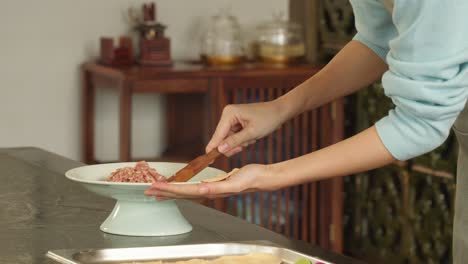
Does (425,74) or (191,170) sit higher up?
(425,74)

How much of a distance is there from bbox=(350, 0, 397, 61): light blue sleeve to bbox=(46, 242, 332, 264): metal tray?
515 mm

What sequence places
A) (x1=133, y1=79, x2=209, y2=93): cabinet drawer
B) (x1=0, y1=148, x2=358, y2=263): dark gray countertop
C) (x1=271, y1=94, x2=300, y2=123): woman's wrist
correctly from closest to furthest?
(x1=0, y1=148, x2=358, y2=263): dark gray countertop < (x1=271, y1=94, x2=300, y2=123): woman's wrist < (x1=133, y1=79, x2=209, y2=93): cabinet drawer

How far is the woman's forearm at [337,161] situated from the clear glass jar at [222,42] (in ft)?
8.45

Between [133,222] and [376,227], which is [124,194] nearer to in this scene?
[133,222]

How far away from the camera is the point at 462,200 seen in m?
2.01

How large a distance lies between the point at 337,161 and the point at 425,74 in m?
0.22

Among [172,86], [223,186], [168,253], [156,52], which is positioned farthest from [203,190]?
[156,52]

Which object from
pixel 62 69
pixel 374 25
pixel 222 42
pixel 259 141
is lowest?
pixel 259 141

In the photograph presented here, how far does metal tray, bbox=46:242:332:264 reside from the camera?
169 centimetres

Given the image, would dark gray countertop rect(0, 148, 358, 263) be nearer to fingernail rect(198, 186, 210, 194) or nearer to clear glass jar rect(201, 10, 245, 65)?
fingernail rect(198, 186, 210, 194)

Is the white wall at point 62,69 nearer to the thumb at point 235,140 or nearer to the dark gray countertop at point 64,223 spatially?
the dark gray countertop at point 64,223

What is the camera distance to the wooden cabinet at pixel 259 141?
3977mm

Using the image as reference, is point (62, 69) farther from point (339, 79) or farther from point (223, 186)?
point (223, 186)

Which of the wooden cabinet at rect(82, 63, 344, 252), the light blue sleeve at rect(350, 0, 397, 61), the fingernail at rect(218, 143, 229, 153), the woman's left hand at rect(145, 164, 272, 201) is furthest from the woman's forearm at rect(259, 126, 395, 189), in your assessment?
the wooden cabinet at rect(82, 63, 344, 252)
